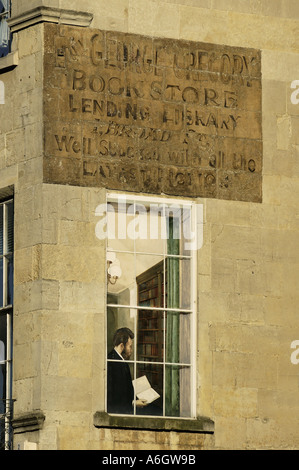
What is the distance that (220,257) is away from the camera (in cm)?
2136

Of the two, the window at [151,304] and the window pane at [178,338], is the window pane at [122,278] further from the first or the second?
the window pane at [178,338]

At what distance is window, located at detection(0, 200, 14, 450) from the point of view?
68.0ft

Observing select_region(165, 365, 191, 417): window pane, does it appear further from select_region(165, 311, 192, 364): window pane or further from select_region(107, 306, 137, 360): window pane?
select_region(107, 306, 137, 360): window pane

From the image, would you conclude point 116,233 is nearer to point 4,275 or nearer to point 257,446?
point 4,275

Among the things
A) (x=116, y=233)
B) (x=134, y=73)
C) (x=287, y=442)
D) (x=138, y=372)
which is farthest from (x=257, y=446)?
(x=134, y=73)

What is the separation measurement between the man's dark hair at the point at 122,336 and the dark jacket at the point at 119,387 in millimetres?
150

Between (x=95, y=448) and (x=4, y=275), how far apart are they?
9.21 ft

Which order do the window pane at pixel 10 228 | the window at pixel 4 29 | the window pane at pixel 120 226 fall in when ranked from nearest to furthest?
the window pane at pixel 120 226, the window pane at pixel 10 228, the window at pixel 4 29

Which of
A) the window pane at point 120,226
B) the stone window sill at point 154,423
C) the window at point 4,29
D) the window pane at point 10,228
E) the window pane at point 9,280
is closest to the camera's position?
the stone window sill at point 154,423

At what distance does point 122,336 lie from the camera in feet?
68.4

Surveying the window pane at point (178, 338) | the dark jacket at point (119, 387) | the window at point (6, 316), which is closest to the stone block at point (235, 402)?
the window pane at point (178, 338)

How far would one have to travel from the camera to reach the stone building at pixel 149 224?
20406mm

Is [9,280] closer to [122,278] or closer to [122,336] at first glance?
[122,278]

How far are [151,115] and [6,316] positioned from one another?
11.1 feet
